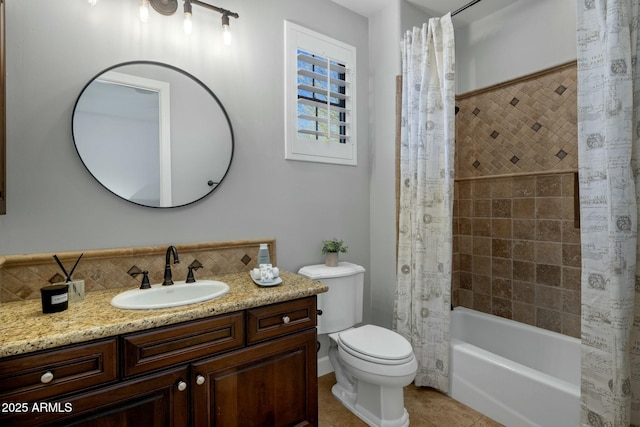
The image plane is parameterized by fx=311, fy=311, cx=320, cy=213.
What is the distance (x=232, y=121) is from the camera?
1897 millimetres

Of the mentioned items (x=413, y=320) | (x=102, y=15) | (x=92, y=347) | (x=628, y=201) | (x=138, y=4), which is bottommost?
(x=413, y=320)

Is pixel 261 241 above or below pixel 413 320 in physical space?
above

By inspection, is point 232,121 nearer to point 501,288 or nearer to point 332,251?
point 332,251

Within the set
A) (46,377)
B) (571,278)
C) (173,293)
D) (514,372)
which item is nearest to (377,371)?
(514,372)

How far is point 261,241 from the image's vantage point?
200 cm

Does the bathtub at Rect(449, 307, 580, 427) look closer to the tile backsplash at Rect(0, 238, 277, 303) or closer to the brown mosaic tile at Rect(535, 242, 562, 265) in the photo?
the brown mosaic tile at Rect(535, 242, 562, 265)

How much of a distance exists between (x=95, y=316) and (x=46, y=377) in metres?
0.23

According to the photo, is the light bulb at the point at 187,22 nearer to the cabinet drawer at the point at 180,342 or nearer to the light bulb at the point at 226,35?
the light bulb at the point at 226,35

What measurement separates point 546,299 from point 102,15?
3159 millimetres

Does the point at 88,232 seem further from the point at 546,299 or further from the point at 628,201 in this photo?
the point at 546,299

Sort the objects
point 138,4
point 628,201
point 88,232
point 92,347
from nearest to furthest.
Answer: point 92,347 → point 628,201 → point 88,232 → point 138,4

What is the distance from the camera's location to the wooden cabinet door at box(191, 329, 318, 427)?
1245 mm

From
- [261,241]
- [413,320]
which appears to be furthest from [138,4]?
[413,320]

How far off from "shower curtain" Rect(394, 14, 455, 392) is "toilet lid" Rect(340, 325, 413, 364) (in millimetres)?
350
